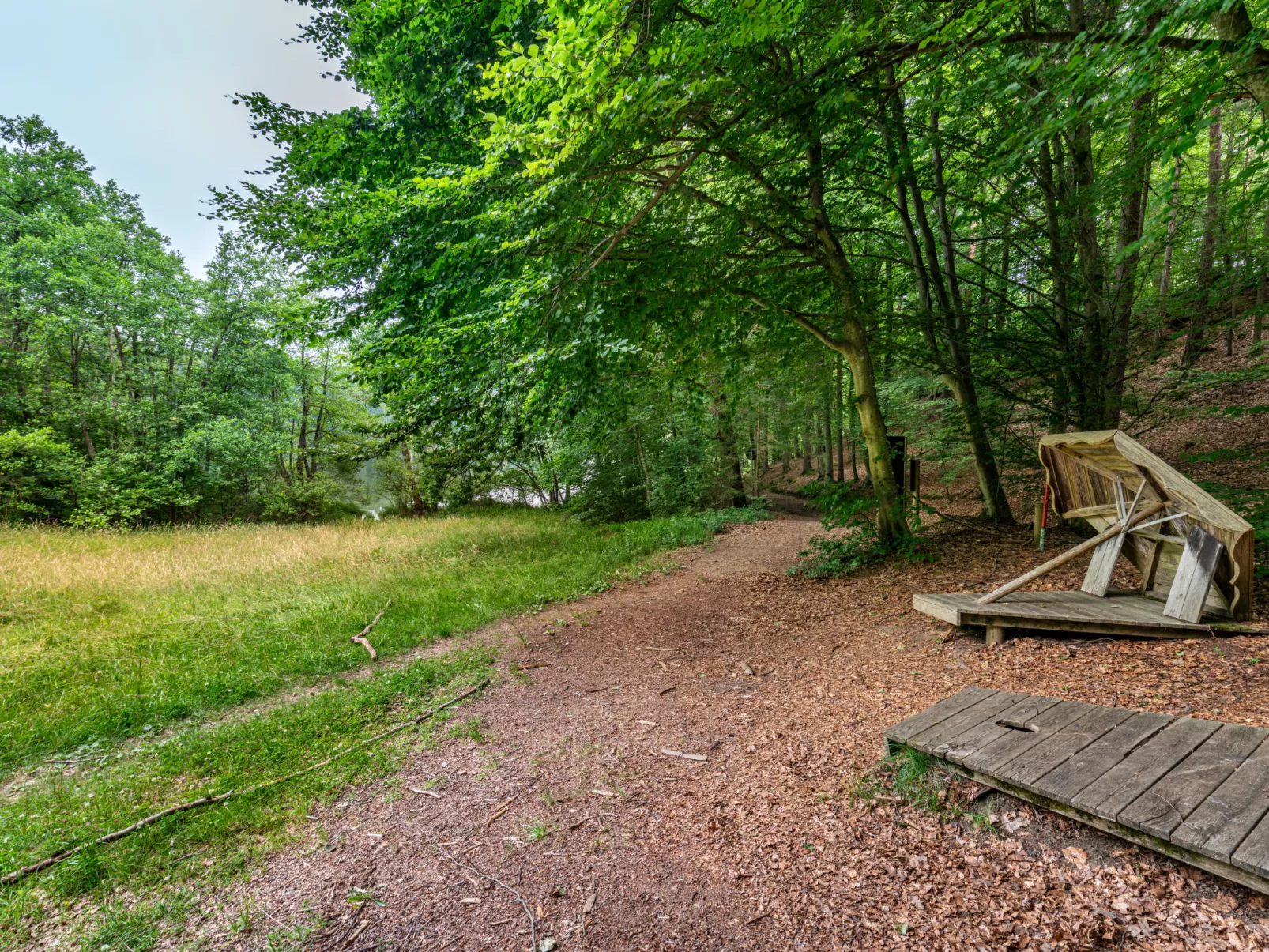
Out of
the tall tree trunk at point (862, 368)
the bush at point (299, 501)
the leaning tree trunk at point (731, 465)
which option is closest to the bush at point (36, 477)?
the bush at point (299, 501)

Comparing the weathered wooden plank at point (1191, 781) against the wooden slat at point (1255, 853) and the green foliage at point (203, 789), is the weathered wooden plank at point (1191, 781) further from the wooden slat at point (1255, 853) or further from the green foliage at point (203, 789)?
the green foliage at point (203, 789)

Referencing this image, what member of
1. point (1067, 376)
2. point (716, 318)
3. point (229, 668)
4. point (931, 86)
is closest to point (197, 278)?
point (229, 668)

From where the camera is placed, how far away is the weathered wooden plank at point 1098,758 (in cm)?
220

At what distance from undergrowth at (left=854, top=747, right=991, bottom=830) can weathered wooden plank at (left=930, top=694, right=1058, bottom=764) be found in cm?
13

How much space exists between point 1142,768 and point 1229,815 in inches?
14.4

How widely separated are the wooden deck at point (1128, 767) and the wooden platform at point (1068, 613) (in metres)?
1.43

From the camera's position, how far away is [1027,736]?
105 inches

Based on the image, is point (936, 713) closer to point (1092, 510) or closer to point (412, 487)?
point (1092, 510)

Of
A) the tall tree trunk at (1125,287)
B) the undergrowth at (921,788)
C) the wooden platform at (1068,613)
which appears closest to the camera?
the undergrowth at (921,788)

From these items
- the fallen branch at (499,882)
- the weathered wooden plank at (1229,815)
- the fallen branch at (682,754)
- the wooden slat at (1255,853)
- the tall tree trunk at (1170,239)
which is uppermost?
the tall tree trunk at (1170,239)

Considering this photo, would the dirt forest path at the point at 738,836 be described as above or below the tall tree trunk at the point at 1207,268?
below

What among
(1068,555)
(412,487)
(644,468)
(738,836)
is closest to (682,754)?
(738,836)

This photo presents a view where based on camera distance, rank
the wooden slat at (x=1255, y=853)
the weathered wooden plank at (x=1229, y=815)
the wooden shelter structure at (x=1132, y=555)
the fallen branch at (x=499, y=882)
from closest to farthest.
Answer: the wooden slat at (x=1255, y=853) → the weathered wooden plank at (x=1229, y=815) → the fallen branch at (x=499, y=882) → the wooden shelter structure at (x=1132, y=555)

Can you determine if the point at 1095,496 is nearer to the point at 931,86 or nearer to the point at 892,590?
the point at 892,590
